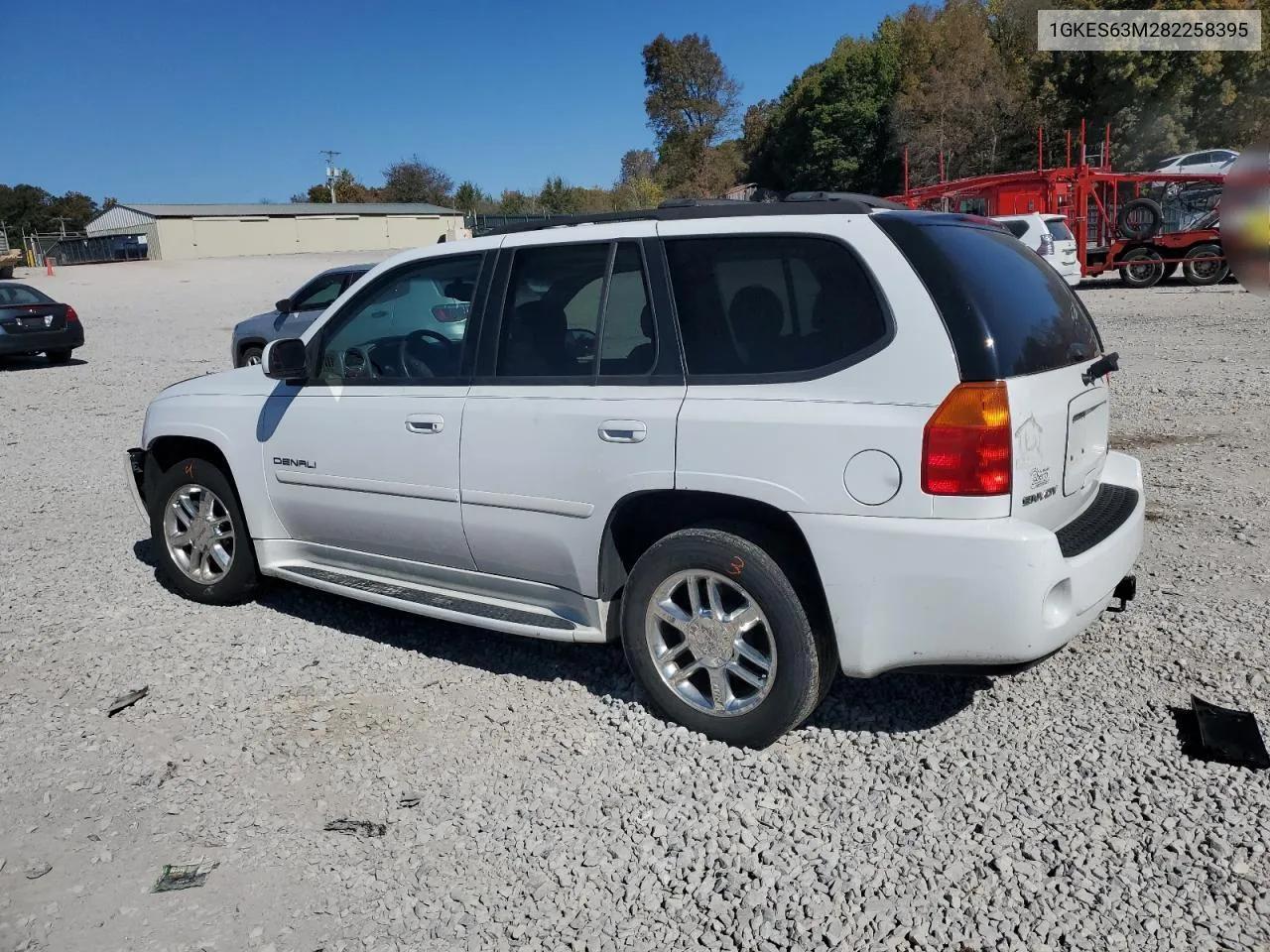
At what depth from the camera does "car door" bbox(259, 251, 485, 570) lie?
4195 millimetres

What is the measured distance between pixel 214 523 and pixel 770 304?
3.21 metres

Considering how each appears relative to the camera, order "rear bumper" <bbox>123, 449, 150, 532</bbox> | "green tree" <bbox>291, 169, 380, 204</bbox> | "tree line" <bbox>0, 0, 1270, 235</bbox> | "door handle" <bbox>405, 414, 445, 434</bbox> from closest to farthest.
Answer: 1. "door handle" <bbox>405, 414, 445, 434</bbox>
2. "rear bumper" <bbox>123, 449, 150, 532</bbox>
3. "tree line" <bbox>0, 0, 1270, 235</bbox>
4. "green tree" <bbox>291, 169, 380, 204</bbox>

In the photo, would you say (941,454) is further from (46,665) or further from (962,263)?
(46,665)

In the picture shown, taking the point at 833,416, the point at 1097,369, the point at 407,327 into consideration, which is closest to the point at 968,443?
the point at 833,416

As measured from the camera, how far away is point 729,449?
340cm

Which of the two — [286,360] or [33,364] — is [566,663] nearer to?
[286,360]

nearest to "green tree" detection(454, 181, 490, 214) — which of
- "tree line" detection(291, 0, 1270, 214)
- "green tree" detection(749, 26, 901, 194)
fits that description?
"tree line" detection(291, 0, 1270, 214)

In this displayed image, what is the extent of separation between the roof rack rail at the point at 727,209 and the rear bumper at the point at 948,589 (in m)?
1.08

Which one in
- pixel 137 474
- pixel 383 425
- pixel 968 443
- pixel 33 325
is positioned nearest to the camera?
pixel 968 443

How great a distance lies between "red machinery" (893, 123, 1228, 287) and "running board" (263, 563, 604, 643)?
62.7ft

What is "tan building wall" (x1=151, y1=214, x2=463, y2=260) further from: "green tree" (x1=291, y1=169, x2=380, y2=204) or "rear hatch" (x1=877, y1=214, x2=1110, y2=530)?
"rear hatch" (x1=877, y1=214, x2=1110, y2=530)

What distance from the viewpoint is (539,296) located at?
4105 mm

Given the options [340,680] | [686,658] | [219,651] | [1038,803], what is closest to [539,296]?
[686,658]

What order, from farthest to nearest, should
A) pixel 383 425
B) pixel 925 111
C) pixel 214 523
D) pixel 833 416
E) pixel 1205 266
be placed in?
pixel 925 111, pixel 1205 266, pixel 214 523, pixel 383 425, pixel 833 416
